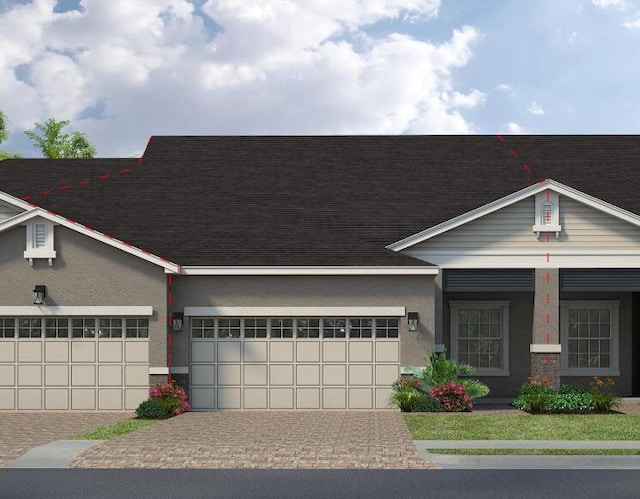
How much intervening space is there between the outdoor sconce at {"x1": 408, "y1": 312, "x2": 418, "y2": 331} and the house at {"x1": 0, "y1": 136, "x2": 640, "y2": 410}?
83 mm

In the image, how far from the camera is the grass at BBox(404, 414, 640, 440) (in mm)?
17078

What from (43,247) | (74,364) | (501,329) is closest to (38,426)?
(74,364)

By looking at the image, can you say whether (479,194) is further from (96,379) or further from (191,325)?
(96,379)

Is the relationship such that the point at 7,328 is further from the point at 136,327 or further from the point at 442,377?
the point at 442,377

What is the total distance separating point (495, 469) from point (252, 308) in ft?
34.3

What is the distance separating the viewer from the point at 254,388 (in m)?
23.3

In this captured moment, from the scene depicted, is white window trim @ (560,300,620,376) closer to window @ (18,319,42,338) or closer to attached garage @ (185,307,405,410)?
attached garage @ (185,307,405,410)

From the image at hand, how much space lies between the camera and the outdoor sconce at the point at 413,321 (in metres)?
23.1

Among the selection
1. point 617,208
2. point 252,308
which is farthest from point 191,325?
point 617,208

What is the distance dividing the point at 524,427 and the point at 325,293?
6591 millimetres

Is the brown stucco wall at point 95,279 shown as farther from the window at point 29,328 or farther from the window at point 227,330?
the window at point 227,330

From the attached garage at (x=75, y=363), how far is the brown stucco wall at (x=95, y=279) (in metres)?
0.40

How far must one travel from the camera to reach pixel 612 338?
2659 cm

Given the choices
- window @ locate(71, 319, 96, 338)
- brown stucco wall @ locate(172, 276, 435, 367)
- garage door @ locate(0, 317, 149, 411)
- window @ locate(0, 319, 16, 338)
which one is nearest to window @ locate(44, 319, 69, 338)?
garage door @ locate(0, 317, 149, 411)
